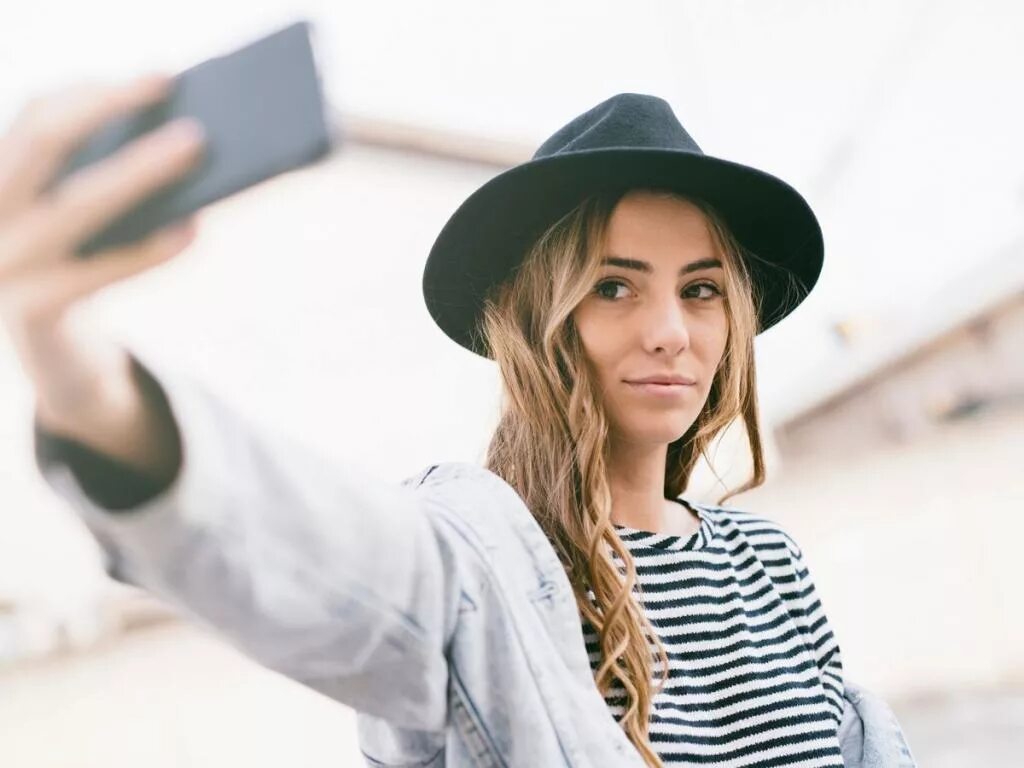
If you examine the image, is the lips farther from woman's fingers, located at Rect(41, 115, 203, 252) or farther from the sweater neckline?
woman's fingers, located at Rect(41, 115, 203, 252)

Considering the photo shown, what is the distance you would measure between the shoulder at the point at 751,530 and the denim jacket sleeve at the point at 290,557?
50 centimetres

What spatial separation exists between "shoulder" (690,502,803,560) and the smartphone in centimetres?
64

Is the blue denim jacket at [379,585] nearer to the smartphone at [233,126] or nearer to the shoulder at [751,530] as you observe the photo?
the smartphone at [233,126]

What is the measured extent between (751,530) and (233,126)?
2.32 ft

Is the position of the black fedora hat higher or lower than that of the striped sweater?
higher

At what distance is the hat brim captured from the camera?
72cm

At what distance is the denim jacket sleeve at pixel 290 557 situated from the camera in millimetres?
315

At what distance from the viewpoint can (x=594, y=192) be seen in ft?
2.47

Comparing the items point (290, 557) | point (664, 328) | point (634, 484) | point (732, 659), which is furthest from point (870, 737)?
point (290, 557)

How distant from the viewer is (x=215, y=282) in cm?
169

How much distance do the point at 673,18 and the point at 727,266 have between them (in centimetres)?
144

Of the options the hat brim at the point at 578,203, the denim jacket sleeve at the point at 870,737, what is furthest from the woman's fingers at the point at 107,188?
the denim jacket sleeve at the point at 870,737

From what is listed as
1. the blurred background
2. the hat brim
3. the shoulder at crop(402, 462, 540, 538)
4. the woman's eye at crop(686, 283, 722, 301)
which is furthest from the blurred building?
the shoulder at crop(402, 462, 540, 538)

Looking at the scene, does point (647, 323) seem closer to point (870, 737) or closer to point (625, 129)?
point (625, 129)
